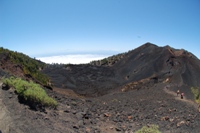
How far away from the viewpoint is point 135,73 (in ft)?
96.9

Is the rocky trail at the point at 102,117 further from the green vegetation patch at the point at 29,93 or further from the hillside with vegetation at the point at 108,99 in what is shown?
the green vegetation patch at the point at 29,93

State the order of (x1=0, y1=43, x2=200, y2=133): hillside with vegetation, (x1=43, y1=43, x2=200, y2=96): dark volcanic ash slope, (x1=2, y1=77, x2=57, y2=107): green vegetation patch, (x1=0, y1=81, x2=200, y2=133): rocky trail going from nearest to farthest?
(x1=0, y1=81, x2=200, y2=133): rocky trail → (x1=0, y1=43, x2=200, y2=133): hillside with vegetation → (x1=2, y1=77, x2=57, y2=107): green vegetation patch → (x1=43, y1=43, x2=200, y2=96): dark volcanic ash slope

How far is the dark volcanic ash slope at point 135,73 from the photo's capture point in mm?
24484

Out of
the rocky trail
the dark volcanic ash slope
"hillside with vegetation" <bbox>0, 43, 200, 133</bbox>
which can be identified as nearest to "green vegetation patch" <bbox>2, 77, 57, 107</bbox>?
"hillside with vegetation" <bbox>0, 43, 200, 133</bbox>

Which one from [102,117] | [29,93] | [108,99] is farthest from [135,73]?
[29,93]

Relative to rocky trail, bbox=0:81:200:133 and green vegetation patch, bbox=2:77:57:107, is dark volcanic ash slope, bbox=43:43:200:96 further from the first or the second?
green vegetation patch, bbox=2:77:57:107

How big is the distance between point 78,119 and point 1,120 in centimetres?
363

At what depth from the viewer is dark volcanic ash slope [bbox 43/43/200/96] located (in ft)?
80.3

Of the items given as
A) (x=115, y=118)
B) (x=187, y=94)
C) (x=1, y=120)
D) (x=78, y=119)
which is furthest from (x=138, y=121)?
(x=187, y=94)

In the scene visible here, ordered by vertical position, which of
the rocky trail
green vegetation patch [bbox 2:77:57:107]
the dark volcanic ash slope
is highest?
the dark volcanic ash slope

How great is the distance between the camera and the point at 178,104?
1569 cm

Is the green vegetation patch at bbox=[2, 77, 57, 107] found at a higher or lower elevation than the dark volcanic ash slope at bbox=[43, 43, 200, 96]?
lower

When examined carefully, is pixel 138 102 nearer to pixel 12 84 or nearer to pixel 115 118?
pixel 115 118

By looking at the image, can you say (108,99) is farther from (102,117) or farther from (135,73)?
(135,73)
